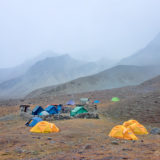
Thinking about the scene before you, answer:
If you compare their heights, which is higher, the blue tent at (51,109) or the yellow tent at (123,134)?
the blue tent at (51,109)

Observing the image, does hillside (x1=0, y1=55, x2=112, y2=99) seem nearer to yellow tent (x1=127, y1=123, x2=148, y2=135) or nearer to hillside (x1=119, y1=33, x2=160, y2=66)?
hillside (x1=119, y1=33, x2=160, y2=66)

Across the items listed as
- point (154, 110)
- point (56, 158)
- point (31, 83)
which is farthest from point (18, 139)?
point (31, 83)

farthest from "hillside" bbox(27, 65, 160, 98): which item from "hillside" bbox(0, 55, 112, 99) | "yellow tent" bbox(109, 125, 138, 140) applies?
"yellow tent" bbox(109, 125, 138, 140)

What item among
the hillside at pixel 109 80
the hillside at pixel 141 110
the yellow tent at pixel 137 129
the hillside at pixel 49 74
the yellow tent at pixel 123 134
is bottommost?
the yellow tent at pixel 123 134

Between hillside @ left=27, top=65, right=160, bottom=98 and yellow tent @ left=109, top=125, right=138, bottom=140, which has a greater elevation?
hillside @ left=27, top=65, right=160, bottom=98

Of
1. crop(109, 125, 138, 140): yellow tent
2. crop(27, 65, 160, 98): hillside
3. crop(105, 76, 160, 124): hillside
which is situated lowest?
crop(109, 125, 138, 140): yellow tent

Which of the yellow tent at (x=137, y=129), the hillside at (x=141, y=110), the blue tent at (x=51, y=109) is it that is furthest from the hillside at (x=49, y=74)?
the yellow tent at (x=137, y=129)

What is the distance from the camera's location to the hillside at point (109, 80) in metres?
67.5

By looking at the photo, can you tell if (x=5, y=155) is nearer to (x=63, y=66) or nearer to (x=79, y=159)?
(x=79, y=159)

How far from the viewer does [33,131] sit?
11.5 m

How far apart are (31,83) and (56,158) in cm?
11365

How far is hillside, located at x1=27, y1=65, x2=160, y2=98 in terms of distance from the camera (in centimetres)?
6750

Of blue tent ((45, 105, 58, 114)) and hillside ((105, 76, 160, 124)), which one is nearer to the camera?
hillside ((105, 76, 160, 124))

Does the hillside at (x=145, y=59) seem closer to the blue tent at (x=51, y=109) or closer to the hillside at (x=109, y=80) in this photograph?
the hillside at (x=109, y=80)
